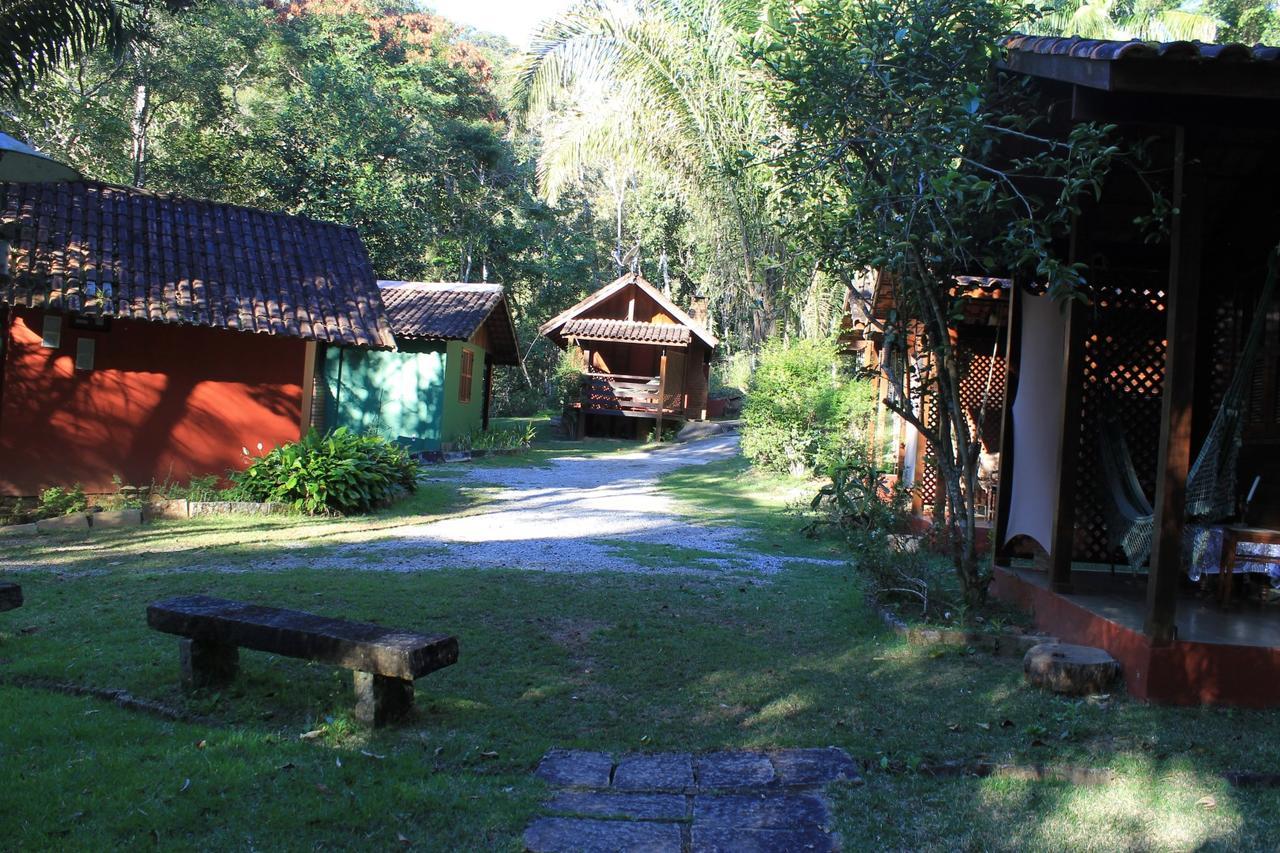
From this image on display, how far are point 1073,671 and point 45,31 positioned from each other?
40.9 ft

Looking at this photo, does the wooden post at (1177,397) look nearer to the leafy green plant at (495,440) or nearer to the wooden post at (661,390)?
the leafy green plant at (495,440)

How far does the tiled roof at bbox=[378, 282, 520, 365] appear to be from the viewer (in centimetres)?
2112

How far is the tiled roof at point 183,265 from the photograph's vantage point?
11.8 metres

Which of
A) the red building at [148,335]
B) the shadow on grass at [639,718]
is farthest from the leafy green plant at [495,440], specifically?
the shadow on grass at [639,718]

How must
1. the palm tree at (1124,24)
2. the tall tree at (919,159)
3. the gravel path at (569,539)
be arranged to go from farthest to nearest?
the palm tree at (1124,24) < the gravel path at (569,539) < the tall tree at (919,159)

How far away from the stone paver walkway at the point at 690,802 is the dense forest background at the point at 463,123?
4.18m

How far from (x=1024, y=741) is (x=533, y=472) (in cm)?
1514

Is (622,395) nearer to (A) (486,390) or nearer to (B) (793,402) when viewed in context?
(A) (486,390)

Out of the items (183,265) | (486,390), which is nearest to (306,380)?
(183,265)

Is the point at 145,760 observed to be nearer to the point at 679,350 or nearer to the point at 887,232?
the point at 887,232

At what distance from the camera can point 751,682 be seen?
5.45 m

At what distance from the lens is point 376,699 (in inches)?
174

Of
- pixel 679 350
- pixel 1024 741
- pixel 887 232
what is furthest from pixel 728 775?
pixel 679 350

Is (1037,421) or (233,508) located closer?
(1037,421)
